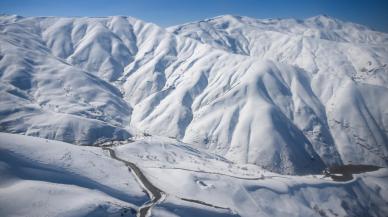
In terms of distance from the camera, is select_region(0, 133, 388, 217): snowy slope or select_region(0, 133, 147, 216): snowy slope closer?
select_region(0, 133, 147, 216): snowy slope

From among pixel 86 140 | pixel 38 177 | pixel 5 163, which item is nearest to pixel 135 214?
pixel 38 177

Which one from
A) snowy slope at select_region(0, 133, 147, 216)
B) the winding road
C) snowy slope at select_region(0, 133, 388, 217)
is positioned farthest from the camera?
the winding road

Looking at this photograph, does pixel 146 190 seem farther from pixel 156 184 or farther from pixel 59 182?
pixel 59 182

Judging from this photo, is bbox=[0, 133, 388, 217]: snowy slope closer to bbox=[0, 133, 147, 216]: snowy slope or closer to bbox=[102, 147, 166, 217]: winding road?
bbox=[0, 133, 147, 216]: snowy slope

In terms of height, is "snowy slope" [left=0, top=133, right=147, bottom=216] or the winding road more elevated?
"snowy slope" [left=0, top=133, right=147, bottom=216]

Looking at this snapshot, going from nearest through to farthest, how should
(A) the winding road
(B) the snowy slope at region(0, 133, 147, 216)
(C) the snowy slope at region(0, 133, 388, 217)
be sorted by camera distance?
(B) the snowy slope at region(0, 133, 147, 216), (C) the snowy slope at region(0, 133, 388, 217), (A) the winding road

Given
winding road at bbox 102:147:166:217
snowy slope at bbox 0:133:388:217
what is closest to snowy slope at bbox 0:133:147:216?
snowy slope at bbox 0:133:388:217

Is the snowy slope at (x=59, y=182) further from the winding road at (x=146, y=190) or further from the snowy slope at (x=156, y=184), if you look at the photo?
the winding road at (x=146, y=190)

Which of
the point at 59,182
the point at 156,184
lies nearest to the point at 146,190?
the point at 156,184

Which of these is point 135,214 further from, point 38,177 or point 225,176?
point 225,176
